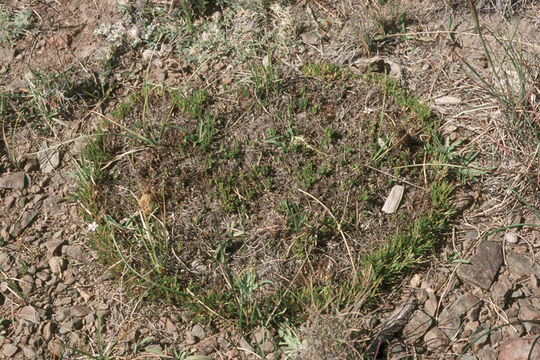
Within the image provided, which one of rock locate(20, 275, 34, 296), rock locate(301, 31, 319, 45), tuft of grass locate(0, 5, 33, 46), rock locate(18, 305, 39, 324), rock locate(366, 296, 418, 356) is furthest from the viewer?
tuft of grass locate(0, 5, 33, 46)

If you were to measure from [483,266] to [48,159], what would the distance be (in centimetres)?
304

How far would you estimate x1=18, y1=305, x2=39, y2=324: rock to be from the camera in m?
3.44

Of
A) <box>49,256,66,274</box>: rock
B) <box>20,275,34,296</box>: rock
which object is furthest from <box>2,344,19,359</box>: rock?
<box>49,256,66,274</box>: rock

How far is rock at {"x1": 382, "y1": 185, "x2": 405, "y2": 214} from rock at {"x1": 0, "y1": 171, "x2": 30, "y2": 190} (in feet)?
8.18

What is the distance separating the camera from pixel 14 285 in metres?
3.51

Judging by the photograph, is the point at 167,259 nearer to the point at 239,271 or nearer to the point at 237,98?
the point at 239,271

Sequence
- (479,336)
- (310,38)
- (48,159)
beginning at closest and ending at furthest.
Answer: (479,336), (48,159), (310,38)

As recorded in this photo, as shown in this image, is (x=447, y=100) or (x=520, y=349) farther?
(x=447, y=100)

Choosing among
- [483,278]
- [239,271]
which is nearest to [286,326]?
[239,271]

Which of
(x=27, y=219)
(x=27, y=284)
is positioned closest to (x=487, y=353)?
(x=27, y=284)

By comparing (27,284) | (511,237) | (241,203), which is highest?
(241,203)

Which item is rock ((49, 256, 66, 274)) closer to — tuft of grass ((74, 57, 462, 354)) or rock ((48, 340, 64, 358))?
tuft of grass ((74, 57, 462, 354))

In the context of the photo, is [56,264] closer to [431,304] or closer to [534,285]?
[431,304]

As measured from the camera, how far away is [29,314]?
11.3 ft
